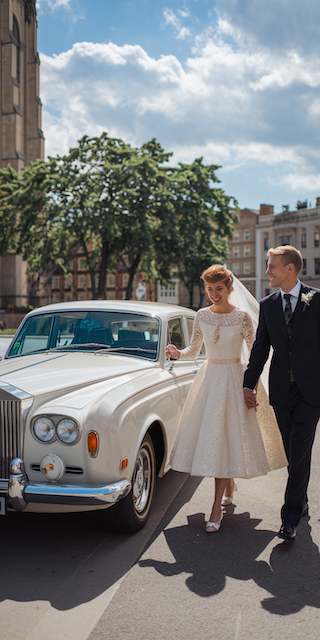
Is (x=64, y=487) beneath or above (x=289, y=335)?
beneath

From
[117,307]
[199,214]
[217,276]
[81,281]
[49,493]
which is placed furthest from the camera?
[81,281]

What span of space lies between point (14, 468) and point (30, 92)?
62.7m

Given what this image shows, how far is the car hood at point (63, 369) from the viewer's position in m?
4.48

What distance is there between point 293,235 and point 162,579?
310 ft

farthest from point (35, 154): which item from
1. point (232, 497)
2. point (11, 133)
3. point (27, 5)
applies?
point (232, 497)

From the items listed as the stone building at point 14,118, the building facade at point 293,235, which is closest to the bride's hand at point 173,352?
the stone building at point 14,118

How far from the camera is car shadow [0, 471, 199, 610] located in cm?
363

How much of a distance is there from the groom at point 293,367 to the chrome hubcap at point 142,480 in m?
1.04

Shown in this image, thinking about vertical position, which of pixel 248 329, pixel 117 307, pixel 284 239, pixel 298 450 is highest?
pixel 284 239

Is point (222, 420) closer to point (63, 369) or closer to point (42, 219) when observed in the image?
point (63, 369)

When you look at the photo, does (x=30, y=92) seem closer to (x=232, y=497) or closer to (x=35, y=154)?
(x=35, y=154)

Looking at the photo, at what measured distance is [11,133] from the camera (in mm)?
55094

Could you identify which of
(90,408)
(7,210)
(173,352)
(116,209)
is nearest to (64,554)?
(90,408)

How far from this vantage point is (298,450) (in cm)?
437
